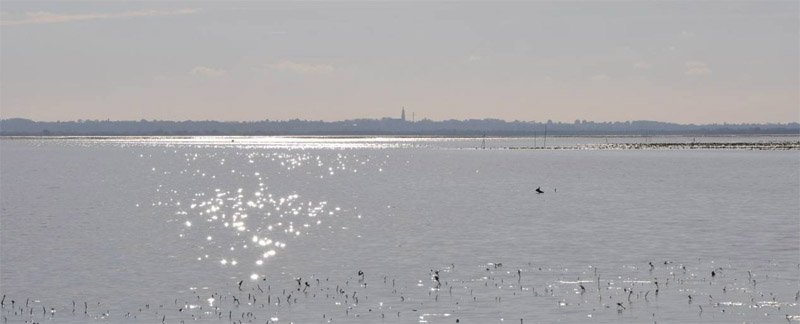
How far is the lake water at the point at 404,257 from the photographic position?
90.4 feet

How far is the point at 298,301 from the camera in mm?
28891

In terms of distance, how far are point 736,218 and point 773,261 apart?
1851 cm

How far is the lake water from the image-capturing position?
90.4 ft

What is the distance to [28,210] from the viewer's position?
206 ft

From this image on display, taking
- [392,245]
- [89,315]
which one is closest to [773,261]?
[392,245]

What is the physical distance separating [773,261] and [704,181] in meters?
57.6

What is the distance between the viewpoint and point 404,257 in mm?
37938

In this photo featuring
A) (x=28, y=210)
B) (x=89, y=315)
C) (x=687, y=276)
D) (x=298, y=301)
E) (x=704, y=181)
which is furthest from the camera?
(x=704, y=181)

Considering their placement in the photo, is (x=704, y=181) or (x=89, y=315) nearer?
(x=89, y=315)

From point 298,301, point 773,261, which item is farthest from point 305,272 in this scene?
point 773,261

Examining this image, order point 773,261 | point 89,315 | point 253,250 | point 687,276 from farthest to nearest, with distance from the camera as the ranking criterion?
1. point 253,250
2. point 773,261
3. point 687,276
4. point 89,315

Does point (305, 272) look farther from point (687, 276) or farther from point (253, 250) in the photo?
point (687, 276)

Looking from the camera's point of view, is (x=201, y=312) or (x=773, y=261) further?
(x=773, y=261)

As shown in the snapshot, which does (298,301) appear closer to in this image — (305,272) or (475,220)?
(305,272)
